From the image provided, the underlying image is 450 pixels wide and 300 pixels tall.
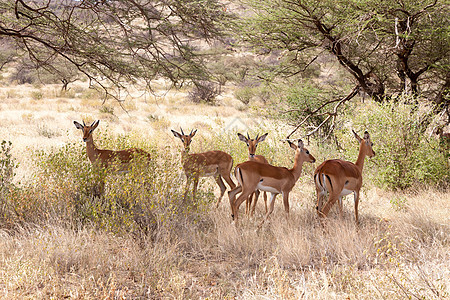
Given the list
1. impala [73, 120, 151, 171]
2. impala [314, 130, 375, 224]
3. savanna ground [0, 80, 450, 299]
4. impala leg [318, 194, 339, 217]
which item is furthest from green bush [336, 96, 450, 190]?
impala [73, 120, 151, 171]

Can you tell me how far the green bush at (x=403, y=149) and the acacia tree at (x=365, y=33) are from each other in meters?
1.06

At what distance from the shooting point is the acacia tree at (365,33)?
8.10 metres

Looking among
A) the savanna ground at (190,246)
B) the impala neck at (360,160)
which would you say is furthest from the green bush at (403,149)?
the impala neck at (360,160)

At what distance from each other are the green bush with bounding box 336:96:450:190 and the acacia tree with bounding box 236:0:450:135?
1056 millimetres

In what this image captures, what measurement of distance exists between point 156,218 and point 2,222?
213cm

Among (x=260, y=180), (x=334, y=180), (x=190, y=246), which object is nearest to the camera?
(x=190, y=246)

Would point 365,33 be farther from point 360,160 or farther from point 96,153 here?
point 96,153

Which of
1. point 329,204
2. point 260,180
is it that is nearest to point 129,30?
point 260,180

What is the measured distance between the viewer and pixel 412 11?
824 cm

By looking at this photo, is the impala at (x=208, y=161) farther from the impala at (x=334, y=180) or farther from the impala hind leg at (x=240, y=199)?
the impala at (x=334, y=180)

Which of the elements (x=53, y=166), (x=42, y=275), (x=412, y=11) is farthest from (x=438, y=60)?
(x=42, y=275)

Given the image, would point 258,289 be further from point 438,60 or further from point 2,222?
point 438,60

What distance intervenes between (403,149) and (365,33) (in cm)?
323

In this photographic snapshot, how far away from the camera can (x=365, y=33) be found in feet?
31.4
